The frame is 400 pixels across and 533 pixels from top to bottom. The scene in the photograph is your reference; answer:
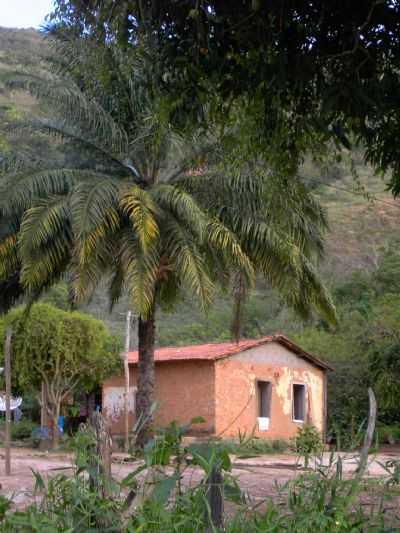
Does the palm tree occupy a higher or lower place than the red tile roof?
higher

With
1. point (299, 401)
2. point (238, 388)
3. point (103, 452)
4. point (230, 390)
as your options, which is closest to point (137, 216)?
point (103, 452)

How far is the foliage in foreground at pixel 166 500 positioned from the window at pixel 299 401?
25398mm

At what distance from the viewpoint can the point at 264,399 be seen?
27984 mm

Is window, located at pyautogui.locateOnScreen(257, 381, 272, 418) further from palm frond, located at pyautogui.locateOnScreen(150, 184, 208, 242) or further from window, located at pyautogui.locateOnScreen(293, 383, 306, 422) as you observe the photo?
palm frond, located at pyautogui.locateOnScreen(150, 184, 208, 242)

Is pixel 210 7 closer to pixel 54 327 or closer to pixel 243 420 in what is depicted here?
pixel 54 327

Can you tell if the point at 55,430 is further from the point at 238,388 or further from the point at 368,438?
the point at 368,438

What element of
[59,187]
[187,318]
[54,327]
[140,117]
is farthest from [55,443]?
[187,318]

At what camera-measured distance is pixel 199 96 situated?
7418mm

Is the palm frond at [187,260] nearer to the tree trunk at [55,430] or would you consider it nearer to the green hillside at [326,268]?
Answer: the tree trunk at [55,430]

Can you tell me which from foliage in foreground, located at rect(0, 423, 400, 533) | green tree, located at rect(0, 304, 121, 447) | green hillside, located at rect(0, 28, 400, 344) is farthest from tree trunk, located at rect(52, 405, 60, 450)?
foliage in foreground, located at rect(0, 423, 400, 533)

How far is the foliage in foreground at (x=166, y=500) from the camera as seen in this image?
13.5ft

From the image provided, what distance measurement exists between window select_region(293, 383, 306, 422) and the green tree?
7.41m

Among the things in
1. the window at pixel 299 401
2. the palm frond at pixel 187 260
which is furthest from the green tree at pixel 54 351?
the palm frond at pixel 187 260

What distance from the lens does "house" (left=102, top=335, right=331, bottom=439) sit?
25812 millimetres
